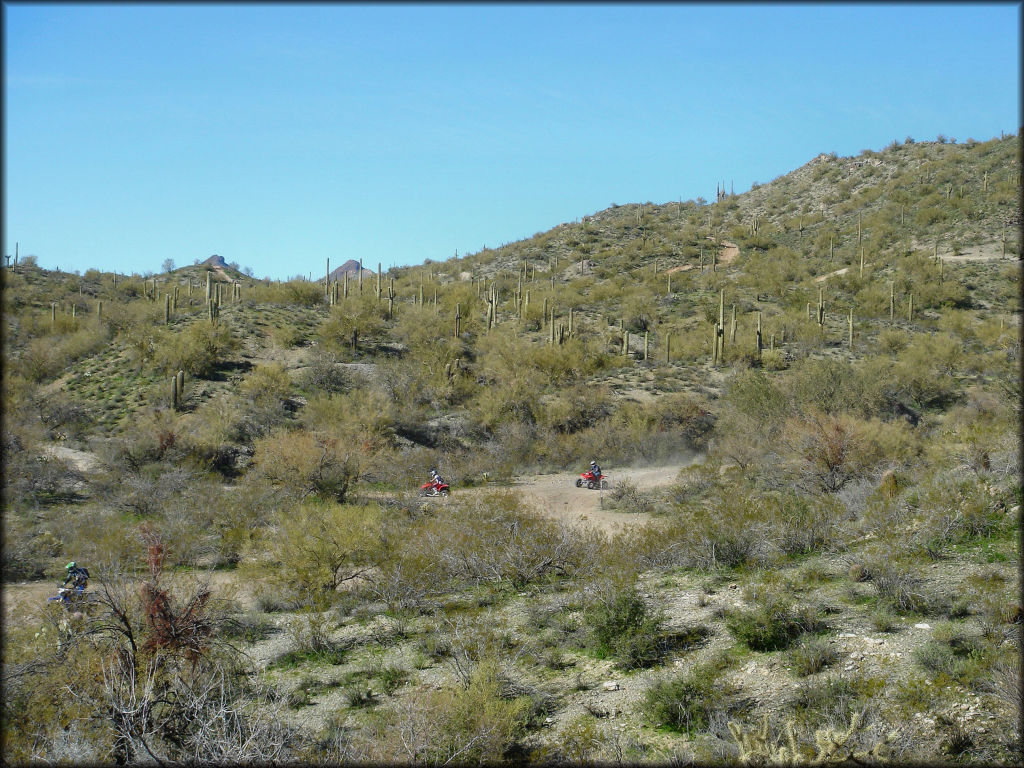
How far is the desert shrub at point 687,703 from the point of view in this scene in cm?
790

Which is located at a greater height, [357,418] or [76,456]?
[357,418]

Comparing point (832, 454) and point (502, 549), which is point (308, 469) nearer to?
point (502, 549)

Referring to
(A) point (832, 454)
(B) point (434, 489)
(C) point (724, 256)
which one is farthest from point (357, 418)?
(C) point (724, 256)

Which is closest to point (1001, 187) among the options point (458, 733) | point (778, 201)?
point (778, 201)

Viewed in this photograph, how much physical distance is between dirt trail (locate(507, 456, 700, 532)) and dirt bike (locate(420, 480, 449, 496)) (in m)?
2.67

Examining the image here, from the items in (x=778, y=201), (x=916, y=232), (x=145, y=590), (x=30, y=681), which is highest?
(x=778, y=201)

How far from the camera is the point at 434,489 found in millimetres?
23562

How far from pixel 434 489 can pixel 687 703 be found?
634 inches

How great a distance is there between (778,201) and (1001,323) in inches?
1329

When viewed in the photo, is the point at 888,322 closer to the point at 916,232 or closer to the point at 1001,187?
the point at 916,232

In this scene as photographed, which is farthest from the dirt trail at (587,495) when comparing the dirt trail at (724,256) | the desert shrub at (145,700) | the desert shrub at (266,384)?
the dirt trail at (724,256)

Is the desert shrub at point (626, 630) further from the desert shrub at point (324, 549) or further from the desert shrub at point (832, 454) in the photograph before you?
the desert shrub at point (832, 454)

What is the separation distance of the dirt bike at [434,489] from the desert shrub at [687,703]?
598 inches

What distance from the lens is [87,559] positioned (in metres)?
14.8
